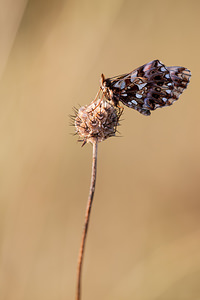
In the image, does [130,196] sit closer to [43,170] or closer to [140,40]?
[43,170]

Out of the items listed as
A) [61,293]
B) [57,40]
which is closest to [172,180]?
[61,293]

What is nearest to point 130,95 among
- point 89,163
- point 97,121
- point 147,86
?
point 147,86

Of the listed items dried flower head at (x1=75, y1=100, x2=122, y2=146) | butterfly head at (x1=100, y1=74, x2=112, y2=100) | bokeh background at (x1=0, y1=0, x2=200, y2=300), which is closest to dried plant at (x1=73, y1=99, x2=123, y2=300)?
dried flower head at (x1=75, y1=100, x2=122, y2=146)

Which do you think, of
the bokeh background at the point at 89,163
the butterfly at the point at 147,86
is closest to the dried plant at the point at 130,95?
the butterfly at the point at 147,86

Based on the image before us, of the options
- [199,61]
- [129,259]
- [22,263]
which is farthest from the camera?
[199,61]

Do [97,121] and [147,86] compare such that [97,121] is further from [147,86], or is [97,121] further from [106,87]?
[147,86]

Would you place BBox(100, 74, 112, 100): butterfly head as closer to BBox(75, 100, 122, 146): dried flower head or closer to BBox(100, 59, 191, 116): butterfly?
BBox(100, 59, 191, 116): butterfly
